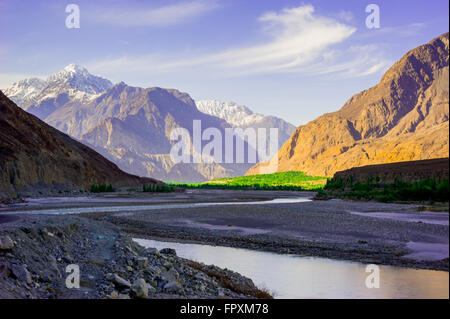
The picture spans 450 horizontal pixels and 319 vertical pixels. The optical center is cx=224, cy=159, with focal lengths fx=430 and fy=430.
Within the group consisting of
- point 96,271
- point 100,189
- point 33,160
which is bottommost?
point 100,189

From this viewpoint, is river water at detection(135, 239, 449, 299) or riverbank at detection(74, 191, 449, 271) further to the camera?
riverbank at detection(74, 191, 449, 271)

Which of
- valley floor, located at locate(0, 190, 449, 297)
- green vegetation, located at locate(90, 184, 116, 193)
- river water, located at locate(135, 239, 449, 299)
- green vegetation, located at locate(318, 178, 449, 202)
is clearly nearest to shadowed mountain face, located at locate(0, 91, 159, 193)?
green vegetation, located at locate(90, 184, 116, 193)

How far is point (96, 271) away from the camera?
1027 cm

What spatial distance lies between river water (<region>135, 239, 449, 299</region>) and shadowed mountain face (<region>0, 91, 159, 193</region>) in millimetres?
54897

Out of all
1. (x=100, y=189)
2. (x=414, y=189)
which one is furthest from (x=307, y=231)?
(x=100, y=189)

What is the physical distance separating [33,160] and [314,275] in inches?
2808

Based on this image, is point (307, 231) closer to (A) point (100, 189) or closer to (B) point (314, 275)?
(B) point (314, 275)

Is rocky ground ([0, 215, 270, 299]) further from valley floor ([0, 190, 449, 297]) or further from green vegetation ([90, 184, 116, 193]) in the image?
green vegetation ([90, 184, 116, 193])

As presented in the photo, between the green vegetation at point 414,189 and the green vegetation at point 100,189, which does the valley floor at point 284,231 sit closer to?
the green vegetation at point 414,189

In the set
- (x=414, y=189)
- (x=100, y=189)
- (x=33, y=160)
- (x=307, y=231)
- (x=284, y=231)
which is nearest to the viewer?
(x=414, y=189)

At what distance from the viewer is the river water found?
800cm
